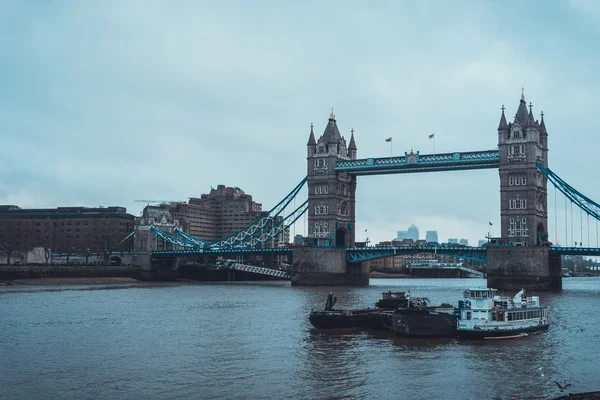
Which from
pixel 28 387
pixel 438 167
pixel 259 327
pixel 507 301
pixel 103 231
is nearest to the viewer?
pixel 28 387

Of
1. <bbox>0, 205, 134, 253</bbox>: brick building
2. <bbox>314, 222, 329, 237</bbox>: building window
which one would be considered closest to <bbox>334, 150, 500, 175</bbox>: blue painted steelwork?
<bbox>314, 222, 329, 237</bbox>: building window

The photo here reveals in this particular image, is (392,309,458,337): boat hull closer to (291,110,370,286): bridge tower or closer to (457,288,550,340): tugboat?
(457,288,550,340): tugboat

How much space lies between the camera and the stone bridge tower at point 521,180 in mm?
103000

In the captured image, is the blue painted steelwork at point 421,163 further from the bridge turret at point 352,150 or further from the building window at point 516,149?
the bridge turret at point 352,150

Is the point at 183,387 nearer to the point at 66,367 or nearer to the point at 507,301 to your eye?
the point at 66,367

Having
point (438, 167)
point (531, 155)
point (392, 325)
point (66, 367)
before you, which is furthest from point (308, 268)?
point (66, 367)

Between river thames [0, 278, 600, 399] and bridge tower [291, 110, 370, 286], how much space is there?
2072 inches

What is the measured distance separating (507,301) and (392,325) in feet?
26.5

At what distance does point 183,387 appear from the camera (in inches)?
1291

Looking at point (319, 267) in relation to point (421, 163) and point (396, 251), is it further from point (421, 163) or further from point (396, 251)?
point (421, 163)

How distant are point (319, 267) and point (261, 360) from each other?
77.2 meters

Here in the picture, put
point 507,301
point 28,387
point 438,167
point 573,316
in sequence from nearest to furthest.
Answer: point 28,387 < point 507,301 < point 573,316 < point 438,167

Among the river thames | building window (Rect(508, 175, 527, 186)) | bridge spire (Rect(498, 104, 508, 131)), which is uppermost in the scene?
bridge spire (Rect(498, 104, 508, 131))

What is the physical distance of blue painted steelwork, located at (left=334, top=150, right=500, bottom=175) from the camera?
355ft
